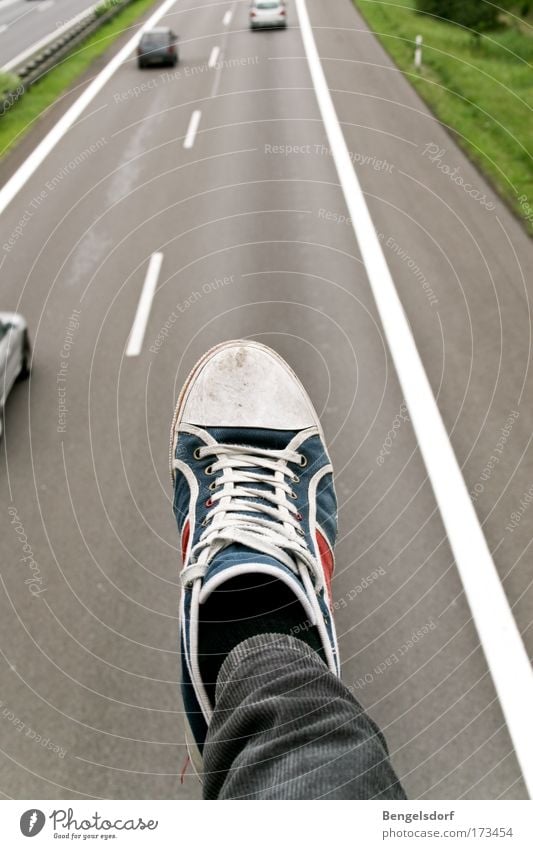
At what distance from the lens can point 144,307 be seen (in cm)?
302

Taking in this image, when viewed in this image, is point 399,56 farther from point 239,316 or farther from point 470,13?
point 239,316

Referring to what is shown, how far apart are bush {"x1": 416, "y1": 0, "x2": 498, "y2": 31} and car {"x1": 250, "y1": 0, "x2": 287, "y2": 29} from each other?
4.79 ft

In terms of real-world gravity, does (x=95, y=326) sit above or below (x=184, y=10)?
below

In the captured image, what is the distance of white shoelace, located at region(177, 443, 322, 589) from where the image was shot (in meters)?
1.36

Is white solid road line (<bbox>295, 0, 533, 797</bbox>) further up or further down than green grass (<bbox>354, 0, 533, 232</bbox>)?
further down

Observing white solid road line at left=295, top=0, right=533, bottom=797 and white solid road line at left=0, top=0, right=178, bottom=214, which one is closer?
white solid road line at left=295, top=0, right=533, bottom=797

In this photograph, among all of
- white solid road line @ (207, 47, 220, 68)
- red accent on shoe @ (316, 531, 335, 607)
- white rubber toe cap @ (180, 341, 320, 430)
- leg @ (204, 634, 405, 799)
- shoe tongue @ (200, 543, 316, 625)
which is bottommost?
leg @ (204, 634, 405, 799)

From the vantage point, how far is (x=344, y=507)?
2158 mm

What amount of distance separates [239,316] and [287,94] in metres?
3.21

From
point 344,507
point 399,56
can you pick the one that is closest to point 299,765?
point 344,507

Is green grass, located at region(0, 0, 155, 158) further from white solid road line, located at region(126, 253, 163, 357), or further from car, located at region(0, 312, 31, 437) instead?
car, located at region(0, 312, 31, 437)

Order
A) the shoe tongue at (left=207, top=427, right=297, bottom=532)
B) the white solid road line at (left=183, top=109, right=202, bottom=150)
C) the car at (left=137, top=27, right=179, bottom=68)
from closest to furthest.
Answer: the shoe tongue at (left=207, top=427, right=297, bottom=532) → the white solid road line at (left=183, top=109, right=202, bottom=150) → the car at (left=137, top=27, right=179, bottom=68)

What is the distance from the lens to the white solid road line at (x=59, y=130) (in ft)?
13.2

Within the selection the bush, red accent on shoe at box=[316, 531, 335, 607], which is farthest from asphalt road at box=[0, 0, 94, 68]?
red accent on shoe at box=[316, 531, 335, 607]
